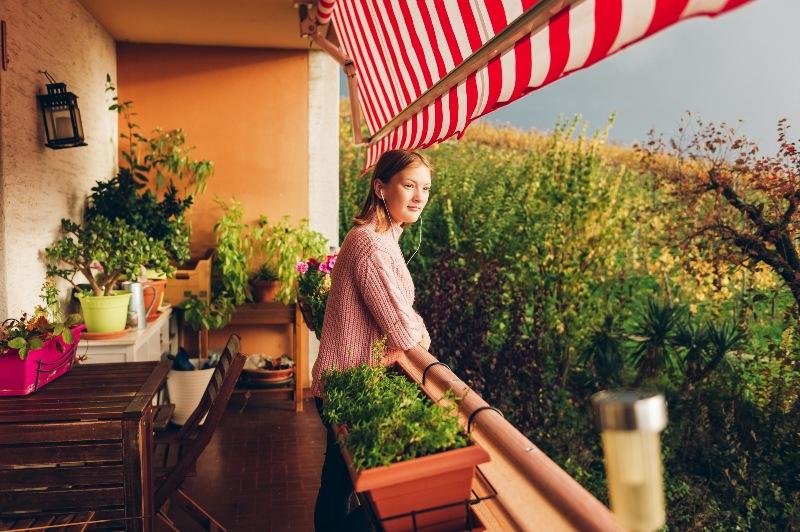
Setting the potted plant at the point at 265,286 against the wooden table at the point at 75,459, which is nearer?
the wooden table at the point at 75,459

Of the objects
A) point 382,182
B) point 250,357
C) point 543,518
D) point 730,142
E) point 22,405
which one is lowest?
point 250,357

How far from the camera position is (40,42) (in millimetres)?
3863

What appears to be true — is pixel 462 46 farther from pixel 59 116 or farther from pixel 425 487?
pixel 59 116

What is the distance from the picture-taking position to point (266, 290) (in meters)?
6.37

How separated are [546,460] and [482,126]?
40.1ft

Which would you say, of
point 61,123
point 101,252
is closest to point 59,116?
point 61,123

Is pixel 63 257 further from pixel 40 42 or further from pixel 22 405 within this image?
pixel 22 405

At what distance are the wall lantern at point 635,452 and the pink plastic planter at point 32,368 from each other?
2.49 meters

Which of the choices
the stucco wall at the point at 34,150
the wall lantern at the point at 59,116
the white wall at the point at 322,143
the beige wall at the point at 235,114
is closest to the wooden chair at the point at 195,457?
the stucco wall at the point at 34,150

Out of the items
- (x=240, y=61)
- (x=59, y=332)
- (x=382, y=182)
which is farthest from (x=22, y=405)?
(x=240, y=61)

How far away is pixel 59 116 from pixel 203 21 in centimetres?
187

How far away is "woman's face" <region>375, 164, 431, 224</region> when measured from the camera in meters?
2.40

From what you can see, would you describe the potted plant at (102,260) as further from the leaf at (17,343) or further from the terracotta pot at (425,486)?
the terracotta pot at (425,486)

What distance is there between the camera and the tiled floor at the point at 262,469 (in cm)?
409
